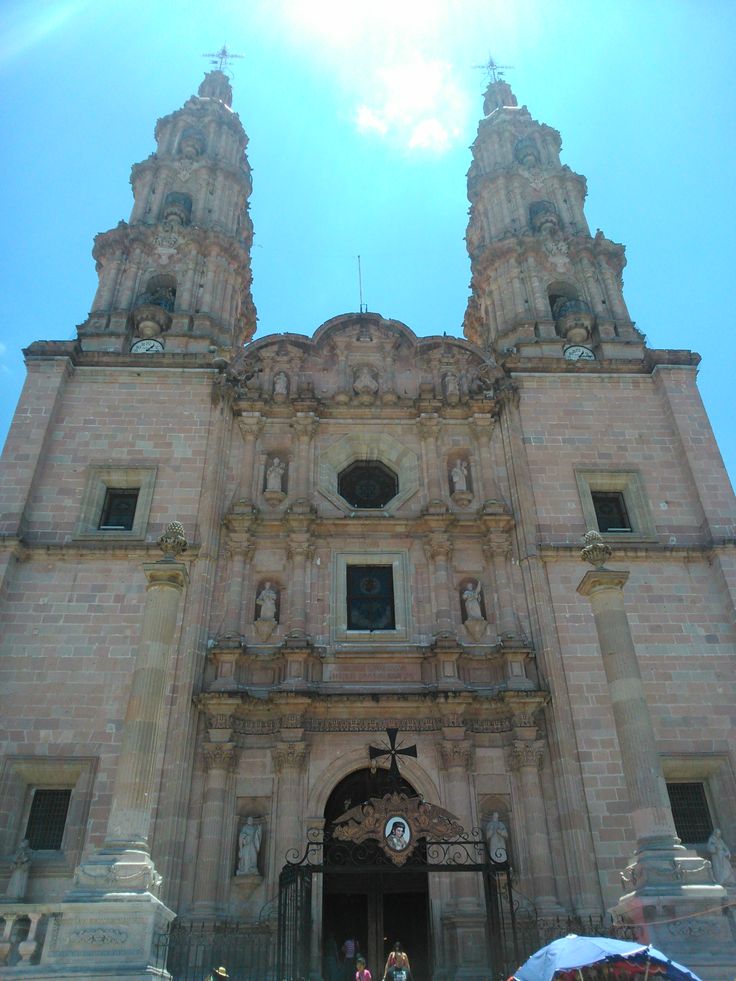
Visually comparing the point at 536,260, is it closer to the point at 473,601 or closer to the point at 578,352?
the point at 578,352

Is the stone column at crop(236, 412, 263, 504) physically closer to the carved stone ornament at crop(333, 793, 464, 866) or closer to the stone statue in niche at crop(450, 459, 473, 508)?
the stone statue in niche at crop(450, 459, 473, 508)

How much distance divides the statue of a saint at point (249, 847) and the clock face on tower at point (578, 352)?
46.5 feet

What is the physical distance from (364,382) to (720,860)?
13.0 m

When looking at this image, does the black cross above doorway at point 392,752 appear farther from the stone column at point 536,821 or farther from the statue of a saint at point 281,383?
the statue of a saint at point 281,383

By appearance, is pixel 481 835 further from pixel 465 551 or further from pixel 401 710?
pixel 465 551

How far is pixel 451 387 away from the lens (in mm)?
20969

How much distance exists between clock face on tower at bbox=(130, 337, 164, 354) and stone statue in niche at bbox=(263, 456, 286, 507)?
4.94 meters

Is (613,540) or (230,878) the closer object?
(230,878)

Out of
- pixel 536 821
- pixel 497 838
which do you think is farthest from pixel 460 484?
pixel 497 838

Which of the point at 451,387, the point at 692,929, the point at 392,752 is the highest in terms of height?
the point at 451,387

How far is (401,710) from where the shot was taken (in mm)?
15516

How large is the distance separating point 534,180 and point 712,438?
12.9 metres

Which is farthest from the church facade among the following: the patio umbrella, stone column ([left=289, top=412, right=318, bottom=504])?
the patio umbrella

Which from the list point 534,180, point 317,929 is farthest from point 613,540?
point 534,180
